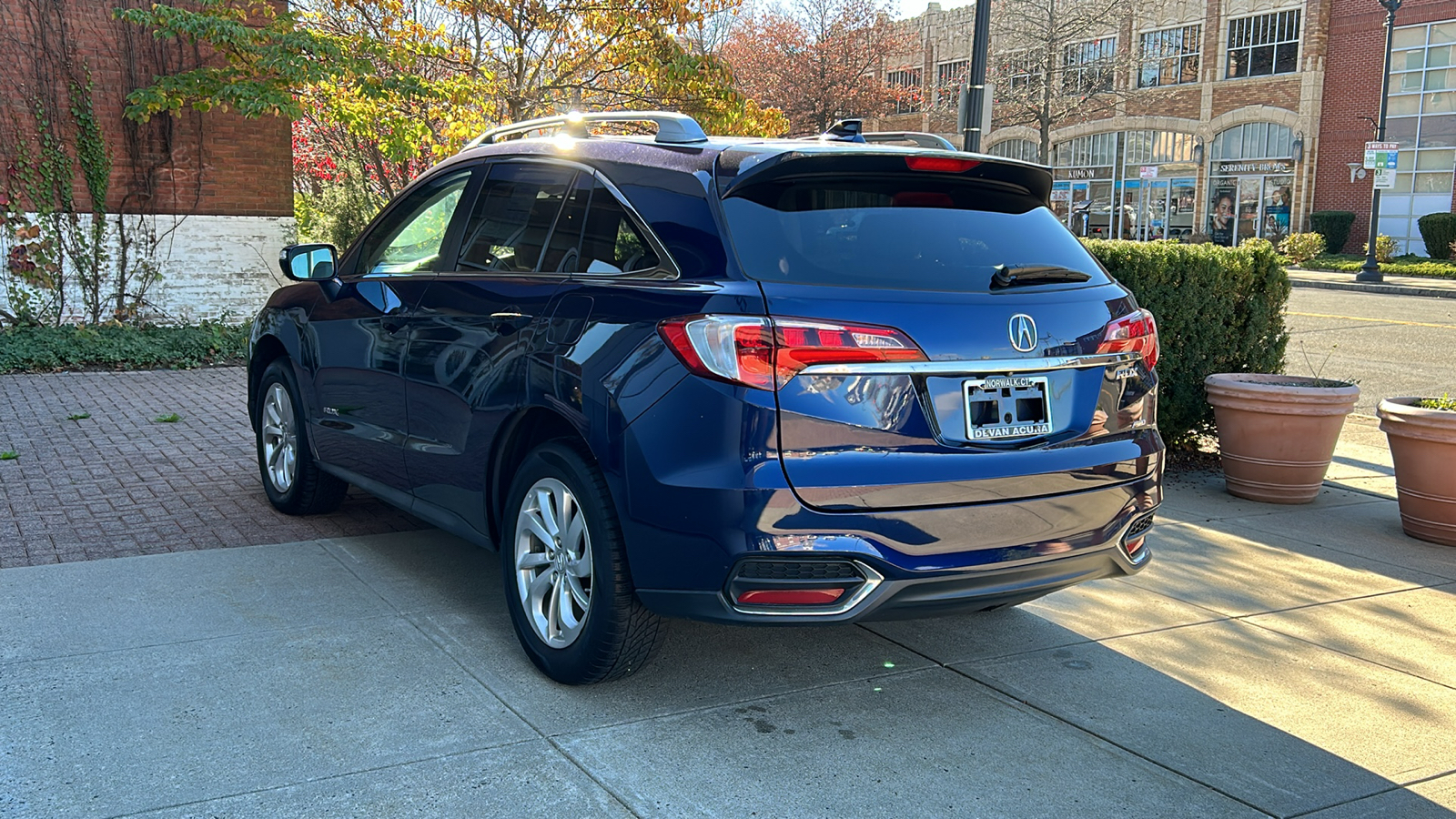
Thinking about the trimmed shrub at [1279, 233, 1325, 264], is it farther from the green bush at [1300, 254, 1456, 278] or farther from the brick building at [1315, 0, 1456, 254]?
the brick building at [1315, 0, 1456, 254]

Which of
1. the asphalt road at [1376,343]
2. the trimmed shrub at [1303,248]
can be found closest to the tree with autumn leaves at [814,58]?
the trimmed shrub at [1303,248]

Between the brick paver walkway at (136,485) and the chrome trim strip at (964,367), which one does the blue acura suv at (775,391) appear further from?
the brick paver walkway at (136,485)

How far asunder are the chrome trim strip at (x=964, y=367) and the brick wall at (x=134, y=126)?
12417 millimetres

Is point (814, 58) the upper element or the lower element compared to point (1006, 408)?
upper

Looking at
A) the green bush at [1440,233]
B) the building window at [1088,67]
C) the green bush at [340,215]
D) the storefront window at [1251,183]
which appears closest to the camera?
the green bush at [340,215]

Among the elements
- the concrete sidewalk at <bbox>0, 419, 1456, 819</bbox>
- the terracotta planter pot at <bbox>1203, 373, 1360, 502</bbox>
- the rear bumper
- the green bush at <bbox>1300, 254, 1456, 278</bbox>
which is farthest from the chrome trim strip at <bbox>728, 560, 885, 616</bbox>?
the green bush at <bbox>1300, 254, 1456, 278</bbox>

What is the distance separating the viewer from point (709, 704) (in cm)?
407

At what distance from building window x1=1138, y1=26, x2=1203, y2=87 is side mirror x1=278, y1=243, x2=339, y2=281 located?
45295 millimetres

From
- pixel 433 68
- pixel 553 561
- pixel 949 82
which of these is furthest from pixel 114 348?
pixel 949 82

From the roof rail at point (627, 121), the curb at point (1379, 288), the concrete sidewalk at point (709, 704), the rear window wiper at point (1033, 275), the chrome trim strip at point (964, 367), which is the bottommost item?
the concrete sidewalk at point (709, 704)

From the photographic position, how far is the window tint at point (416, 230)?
5.16 m

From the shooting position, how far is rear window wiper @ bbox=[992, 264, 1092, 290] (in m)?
3.90

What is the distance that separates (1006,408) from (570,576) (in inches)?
59.0

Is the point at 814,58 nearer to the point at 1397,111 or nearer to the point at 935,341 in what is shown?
the point at 1397,111
